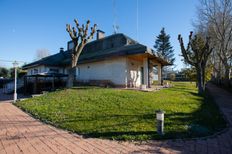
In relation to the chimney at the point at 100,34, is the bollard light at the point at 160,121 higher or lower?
lower

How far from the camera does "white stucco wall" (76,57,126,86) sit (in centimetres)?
1479

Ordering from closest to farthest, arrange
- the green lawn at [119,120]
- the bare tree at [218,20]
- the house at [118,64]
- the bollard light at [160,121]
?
1. the bollard light at [160,121]
2. the green lawn at [119,120]
3. the house at [118,64]
4. the bare tree at [218,20]

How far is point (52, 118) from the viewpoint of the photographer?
6070 millimetres

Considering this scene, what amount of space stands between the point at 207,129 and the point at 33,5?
1433 centimetres

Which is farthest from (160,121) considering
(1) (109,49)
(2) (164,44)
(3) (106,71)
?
(2) (164,44)

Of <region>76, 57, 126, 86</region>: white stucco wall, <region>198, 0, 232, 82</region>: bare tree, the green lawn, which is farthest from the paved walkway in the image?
<region>198, 0, 232, 82</region>: bare tree

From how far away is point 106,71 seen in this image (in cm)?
1603

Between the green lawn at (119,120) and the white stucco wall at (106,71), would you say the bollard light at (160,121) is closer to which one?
the green lawn at (119,120)

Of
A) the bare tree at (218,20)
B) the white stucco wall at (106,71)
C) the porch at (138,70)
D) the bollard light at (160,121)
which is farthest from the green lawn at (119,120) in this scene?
the bare tree at (218,20)

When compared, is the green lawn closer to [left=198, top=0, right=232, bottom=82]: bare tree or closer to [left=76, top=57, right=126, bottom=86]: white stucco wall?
[left=76, top=57, right=126, bottom=86]: white stucco wall

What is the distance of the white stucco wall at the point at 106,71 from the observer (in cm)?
1479

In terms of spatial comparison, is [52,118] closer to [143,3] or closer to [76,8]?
[76,8]

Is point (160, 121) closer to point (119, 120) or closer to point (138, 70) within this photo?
point (119, 120)

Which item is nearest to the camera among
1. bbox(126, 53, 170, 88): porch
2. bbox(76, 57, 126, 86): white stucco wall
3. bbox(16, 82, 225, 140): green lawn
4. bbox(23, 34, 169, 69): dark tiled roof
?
bbox(16, 82, 225, 140): green lawn
